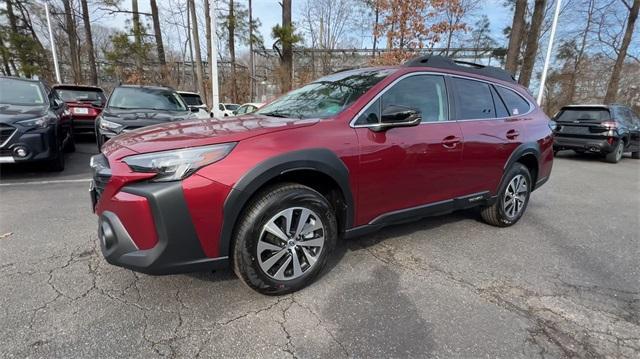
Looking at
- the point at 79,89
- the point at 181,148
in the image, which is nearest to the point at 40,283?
the point at 181,148

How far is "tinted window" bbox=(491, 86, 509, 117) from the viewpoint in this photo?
3.74m

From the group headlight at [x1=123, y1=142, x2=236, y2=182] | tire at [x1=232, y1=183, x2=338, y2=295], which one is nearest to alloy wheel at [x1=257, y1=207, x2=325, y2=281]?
tire at [x1=232, y1=183, x2=338, y2=295]

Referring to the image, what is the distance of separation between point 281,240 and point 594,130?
36.2 feet

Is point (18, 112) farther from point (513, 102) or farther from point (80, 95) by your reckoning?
point (513, 102)

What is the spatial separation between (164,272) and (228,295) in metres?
0.55

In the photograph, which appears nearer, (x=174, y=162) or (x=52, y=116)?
(x=174, y=162)

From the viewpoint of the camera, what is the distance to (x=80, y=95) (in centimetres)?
941

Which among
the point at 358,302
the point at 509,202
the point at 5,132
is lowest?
the point at 358,302

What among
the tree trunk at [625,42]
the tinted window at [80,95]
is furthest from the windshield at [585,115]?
the tree trunk at [625,42]

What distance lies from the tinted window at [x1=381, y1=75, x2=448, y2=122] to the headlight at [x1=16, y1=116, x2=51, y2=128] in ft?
17.5

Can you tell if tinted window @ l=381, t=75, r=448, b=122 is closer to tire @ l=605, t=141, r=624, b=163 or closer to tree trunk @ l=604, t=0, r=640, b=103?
tire @ l=605, t=141, r=624, b=163

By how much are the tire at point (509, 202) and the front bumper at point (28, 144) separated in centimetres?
632

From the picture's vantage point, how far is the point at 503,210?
394 cm

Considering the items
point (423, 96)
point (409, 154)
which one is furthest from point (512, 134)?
point (409, 154)
